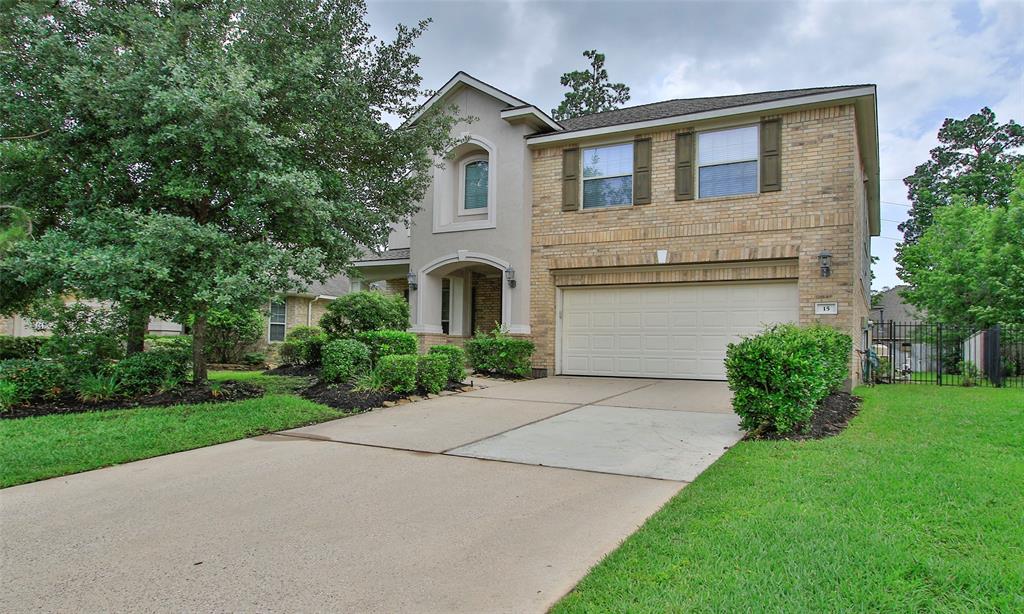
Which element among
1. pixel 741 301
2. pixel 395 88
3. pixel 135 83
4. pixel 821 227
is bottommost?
pixel 741 301

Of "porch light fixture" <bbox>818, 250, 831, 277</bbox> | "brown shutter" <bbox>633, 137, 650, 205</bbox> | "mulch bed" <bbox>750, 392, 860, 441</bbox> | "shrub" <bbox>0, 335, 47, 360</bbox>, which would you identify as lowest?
"mulch bed" <bbox>750, 392, 860, 441</bbox>

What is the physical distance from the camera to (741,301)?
1155 cm

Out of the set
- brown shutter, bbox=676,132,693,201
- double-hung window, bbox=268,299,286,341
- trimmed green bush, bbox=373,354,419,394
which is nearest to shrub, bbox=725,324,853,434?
trimmed green bush, bbox=373,354,419,394

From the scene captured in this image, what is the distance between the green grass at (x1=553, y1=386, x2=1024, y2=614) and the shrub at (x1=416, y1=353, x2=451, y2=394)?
5.30 metres

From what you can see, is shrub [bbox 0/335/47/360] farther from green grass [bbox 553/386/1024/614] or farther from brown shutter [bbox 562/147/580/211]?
green grass [bbox 553/386/1024/614]

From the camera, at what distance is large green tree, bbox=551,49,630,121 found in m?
33.0

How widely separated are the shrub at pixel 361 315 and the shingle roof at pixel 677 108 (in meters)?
5.49

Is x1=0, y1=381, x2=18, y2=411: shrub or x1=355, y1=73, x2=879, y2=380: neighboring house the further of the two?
x1=355, y1=73, x2=879, y2=380: neighboring house

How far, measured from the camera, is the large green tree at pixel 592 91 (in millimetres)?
33000

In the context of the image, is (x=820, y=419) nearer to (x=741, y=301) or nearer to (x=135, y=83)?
(x=741, y=301)

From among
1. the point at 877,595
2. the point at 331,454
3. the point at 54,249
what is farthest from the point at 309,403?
the point at 877,595

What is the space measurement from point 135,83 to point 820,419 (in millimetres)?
8787

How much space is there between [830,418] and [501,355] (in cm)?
656

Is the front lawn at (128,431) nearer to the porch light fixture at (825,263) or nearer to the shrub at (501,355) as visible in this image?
the shrub at (501,355)
